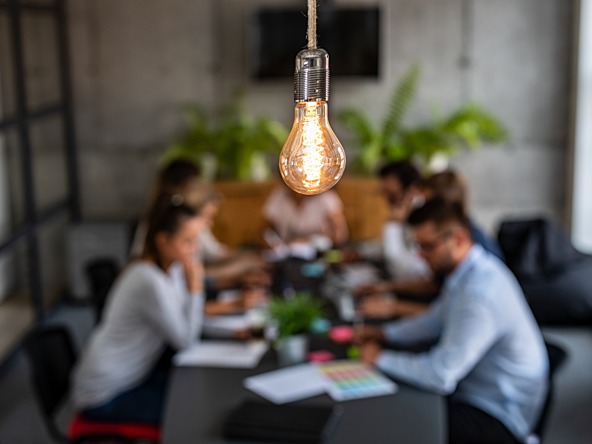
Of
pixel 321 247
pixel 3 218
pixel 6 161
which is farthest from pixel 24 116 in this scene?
pixel 321 247

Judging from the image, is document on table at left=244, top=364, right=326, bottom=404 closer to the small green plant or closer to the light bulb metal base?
the small green plant

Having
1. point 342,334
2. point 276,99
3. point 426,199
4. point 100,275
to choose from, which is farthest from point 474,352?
point 276,99

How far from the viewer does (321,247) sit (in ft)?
19.7

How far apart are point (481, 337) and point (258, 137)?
14.9 ft

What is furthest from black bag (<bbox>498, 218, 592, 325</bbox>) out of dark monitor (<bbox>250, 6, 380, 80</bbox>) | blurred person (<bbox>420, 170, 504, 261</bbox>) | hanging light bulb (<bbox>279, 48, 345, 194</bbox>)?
hanging light bulb (<bbox>279, 48, 345, 194</bbox>)

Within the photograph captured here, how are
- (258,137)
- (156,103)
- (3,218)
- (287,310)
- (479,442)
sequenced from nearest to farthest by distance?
(479,442) → (287,310) → (3,218) → (258,137) → (156,103)

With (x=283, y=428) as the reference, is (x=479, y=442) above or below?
below

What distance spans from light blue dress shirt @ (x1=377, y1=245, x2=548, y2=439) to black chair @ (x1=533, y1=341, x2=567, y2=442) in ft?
0.08

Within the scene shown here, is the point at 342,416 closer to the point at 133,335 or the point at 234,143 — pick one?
the point at 133,335

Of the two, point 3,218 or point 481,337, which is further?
point 3,218

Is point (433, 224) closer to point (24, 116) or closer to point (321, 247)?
point (321, 247)

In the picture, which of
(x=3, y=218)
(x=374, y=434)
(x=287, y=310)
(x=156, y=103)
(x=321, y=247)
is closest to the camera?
(x=374, y=434)

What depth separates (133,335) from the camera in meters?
Result: 4.24

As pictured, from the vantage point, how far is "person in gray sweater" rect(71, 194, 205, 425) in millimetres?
4066
